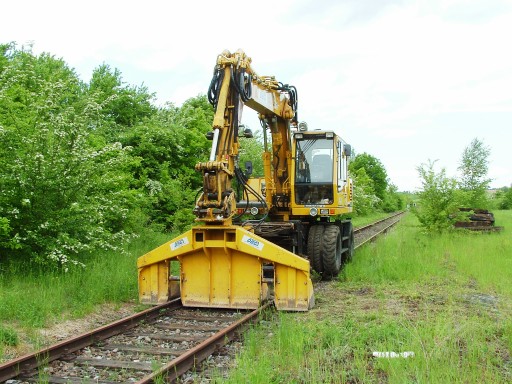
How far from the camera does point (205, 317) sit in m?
8.36

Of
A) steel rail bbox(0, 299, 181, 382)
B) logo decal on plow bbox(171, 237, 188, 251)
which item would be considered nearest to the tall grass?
steel rail bbox(0, 299, 181, 382)

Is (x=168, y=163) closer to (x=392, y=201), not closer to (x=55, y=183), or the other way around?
(x=55, y=183)

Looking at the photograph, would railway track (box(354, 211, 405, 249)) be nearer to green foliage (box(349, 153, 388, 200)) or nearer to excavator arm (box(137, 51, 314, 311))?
excavator arm (box(137, 51, 314, 311))

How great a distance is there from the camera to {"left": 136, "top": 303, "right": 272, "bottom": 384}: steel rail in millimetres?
5281

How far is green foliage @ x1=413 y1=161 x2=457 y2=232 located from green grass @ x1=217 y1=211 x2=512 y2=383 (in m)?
8.36

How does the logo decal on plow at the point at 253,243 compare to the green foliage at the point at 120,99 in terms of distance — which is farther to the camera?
the green foliage at the point at 120,99

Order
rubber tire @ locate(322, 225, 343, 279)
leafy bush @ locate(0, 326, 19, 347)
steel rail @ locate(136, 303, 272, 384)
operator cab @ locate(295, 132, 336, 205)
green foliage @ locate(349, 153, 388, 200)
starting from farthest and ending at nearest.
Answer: green foliage @ locate(349, 153, 388, 200)
operator cab @ locate(295, 132, 336, 205)
rubber tire @ locate(322, 225, 343, 279)
leafy bush @ locate(0, 326, 19, 347)
steel rail @ locate(136, 303, 272, 384)

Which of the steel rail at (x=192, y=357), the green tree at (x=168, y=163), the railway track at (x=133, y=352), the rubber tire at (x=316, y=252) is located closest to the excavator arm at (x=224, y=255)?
the railway track at (x=133, y=352)

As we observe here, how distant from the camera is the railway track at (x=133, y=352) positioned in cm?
549

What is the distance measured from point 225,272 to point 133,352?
2657 millimetres

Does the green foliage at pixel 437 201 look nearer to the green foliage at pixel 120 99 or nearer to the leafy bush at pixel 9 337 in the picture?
the green foliage at pixel 120 99

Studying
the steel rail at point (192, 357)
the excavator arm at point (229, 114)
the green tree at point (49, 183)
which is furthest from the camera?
the green tree at point (49, 183)

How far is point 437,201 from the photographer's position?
69.5ft

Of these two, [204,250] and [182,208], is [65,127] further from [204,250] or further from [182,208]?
[182,208]
